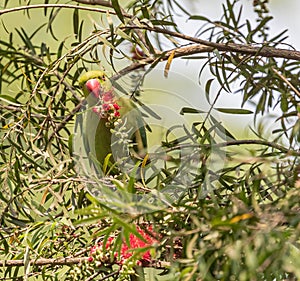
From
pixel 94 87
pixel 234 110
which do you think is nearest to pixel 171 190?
pixel 234 110

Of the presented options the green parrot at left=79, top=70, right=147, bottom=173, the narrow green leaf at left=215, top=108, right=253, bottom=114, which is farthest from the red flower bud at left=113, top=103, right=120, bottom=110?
the narrow green leaf at left=215, top=108, right=253, bottom=114

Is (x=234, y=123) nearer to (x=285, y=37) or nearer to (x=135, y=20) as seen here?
(x=285, y=37)

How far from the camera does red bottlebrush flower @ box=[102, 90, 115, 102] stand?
65cm

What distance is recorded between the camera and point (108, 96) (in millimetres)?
659

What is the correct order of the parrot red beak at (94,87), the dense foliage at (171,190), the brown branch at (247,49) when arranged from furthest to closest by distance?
1. the parrot red beak at (94,87)
2. the brown branch at (247,49)
3. the dense foliage at (171,190)

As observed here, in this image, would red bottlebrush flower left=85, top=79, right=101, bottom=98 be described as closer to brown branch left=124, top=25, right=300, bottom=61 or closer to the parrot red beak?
the parrot red beak

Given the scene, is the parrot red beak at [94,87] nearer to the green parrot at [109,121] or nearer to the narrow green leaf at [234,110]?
the green parrot at [109,121]

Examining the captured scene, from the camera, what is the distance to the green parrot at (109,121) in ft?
2.04

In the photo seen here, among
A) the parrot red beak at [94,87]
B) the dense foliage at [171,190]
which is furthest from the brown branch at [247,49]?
the parrot red beak at [94,87]

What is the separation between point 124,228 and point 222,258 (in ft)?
0.20

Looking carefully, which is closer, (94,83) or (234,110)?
(234,110)

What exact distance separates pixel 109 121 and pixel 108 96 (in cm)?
4

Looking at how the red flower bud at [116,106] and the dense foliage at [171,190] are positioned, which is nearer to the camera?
the dense foliage at [171,190]

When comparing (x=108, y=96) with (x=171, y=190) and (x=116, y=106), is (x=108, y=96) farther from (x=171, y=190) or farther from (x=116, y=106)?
(x=171, y=190)
